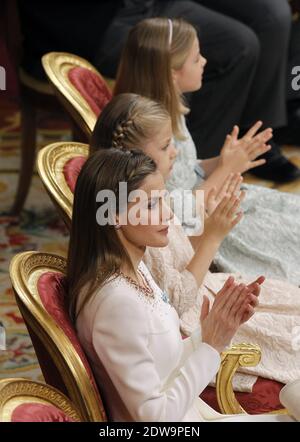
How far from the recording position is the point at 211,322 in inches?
79.0

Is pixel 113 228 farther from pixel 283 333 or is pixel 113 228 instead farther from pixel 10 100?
pixel 10 100

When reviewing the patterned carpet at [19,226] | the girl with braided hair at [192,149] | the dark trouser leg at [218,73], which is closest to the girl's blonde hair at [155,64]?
the girl with braided hair at [192,149]

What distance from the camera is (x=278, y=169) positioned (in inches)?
177

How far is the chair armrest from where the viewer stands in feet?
7.48

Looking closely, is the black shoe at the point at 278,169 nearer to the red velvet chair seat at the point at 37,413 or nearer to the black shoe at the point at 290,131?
the black shoe at the point at 290,131

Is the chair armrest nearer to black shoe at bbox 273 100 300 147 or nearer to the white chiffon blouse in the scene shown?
the white chiffon blouse

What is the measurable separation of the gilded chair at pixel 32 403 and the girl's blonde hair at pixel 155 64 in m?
1.34

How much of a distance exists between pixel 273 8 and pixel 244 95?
40 cm

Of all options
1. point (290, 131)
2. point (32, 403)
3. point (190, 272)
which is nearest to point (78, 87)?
point (190, 272)

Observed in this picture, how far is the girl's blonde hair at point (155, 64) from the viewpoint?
2.97 m

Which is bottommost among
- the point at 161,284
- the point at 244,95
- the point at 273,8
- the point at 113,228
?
the point at 244,95

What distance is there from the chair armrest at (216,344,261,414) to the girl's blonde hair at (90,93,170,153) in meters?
0.57
